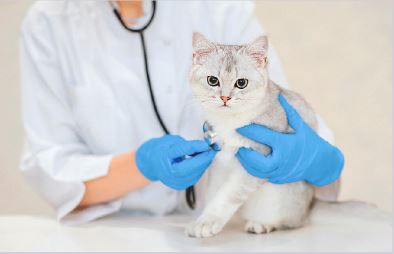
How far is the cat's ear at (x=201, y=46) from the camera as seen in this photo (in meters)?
0.97

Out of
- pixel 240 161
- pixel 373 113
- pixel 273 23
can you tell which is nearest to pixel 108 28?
pixel 240 161

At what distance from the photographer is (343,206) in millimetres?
1193

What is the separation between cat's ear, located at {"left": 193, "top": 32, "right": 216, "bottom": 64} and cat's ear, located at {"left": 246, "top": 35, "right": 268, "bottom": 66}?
0.07 m

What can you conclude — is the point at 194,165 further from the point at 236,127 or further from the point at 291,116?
the point at 291,116

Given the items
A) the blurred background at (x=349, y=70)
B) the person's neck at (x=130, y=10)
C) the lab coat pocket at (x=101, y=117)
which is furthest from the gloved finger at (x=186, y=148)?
the blurred background at (x=349, y=70)

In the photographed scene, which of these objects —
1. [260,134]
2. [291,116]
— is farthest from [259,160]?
[291,116]

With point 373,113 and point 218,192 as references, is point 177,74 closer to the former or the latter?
point 218,192

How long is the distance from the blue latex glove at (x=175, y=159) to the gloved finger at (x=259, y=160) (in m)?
0.07

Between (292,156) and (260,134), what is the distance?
3.7 inches

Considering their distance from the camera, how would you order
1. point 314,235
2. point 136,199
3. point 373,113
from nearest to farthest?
1. point 314,235
2. point 136,199
3. point 373,113

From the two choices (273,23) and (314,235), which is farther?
(273,23)

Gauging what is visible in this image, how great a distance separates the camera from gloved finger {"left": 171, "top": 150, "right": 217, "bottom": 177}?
3.50 ft

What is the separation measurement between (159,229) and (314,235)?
340mm

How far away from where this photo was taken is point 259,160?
3.35 feet
